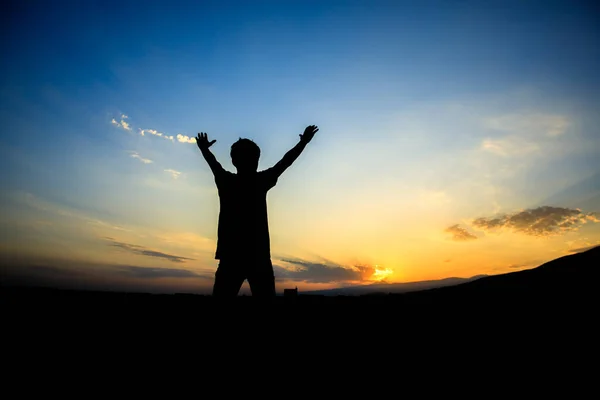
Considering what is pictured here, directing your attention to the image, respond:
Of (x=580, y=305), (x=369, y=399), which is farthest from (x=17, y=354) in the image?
(x=580, y=305)

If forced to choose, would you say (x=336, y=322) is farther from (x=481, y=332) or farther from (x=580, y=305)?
(x=580, y=305)

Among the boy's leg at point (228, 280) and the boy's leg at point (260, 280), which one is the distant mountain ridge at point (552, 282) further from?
the boy's leg at point (228, 280)

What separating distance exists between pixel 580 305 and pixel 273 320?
316cm

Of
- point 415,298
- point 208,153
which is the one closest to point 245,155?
point 208,153

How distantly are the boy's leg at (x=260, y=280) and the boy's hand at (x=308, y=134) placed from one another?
192 cm

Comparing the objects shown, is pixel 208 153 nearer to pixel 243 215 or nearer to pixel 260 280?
pixel 243 215

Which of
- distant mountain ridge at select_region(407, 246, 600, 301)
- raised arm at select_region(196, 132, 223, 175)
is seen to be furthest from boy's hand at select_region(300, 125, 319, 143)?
distant mountain ridge at select_region(407, 246, 600, 301)

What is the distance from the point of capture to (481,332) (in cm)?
274

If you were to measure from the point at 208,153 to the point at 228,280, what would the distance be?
186 centimetres

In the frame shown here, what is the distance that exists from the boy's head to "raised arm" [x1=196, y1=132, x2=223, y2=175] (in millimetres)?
252

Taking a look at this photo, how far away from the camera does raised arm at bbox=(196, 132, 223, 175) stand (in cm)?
387

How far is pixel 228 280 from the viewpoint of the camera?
11.5 feet

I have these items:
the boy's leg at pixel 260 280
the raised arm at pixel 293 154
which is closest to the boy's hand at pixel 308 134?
the raised arm at pixel 293 154

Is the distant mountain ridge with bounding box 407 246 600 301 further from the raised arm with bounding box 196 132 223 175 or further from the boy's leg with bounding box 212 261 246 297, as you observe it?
the raised arm with bounding box 196 132 223 175
